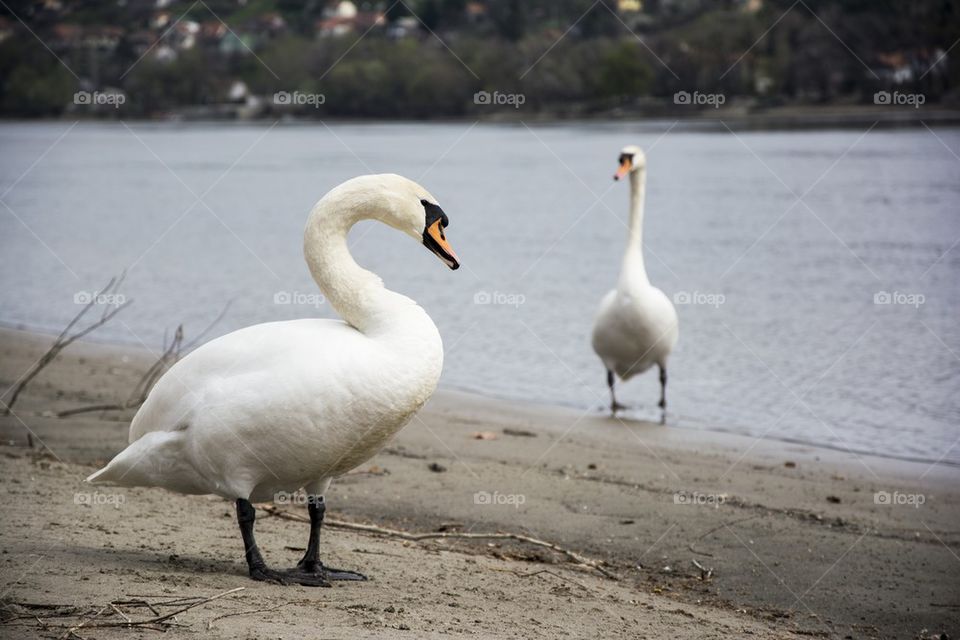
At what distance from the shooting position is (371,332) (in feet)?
17.3

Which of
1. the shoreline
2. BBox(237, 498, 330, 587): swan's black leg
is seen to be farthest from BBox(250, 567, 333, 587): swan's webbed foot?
the shoreline

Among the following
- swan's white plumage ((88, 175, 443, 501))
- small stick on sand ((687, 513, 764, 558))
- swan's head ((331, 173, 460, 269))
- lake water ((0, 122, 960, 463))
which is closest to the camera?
swan's white plumage ((88, 175, 443, 501))

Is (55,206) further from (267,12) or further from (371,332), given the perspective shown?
(267,12)

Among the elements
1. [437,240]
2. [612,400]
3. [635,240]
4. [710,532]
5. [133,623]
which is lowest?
[133,623]

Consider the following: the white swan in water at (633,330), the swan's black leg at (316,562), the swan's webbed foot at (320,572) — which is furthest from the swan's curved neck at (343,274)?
the white swan in water at (633,330)

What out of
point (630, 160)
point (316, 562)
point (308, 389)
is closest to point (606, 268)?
point (630, 160)

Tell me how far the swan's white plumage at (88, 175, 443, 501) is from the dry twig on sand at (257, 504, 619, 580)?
1030 mm

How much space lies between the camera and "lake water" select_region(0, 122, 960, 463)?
11.9 metres

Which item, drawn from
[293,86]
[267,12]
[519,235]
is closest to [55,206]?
[519,235]

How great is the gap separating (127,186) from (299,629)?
42.3 m

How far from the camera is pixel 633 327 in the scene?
1123 cm

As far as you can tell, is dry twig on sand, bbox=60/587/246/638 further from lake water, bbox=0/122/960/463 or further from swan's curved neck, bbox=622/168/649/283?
swan's curved neck, bbox=622/168/649/283

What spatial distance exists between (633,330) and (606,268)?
407 inches

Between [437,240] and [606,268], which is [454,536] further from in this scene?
[606,268]
